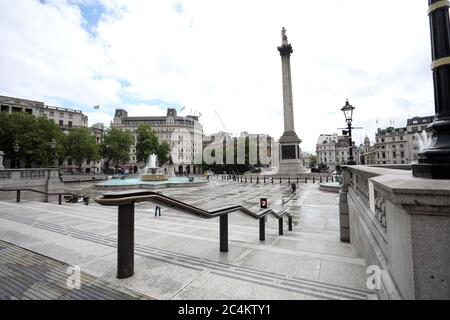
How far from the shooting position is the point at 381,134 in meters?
83.1

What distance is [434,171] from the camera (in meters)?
2.25

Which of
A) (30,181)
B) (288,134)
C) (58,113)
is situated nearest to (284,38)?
(288,134)

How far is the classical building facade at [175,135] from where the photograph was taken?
88188 mm

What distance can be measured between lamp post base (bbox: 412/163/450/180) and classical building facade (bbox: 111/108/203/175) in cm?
8469

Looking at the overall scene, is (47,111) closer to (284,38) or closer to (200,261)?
(284,38)

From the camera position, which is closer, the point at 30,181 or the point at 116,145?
the point at 30,181

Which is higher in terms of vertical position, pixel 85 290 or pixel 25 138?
pixel 25 138

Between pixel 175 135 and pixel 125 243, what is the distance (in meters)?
88.4

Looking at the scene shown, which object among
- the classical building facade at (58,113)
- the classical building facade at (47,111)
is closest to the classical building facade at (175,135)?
the classical building facade at (58,113)

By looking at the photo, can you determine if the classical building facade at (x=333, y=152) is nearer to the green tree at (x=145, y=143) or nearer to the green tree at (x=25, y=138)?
the green tree at (x=145, y=143)

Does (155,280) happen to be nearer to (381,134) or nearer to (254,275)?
(254,275)

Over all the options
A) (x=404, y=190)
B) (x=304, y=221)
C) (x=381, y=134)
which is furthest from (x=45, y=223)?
(x=381, y=134)

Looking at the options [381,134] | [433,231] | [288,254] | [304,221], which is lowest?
[304,221]
